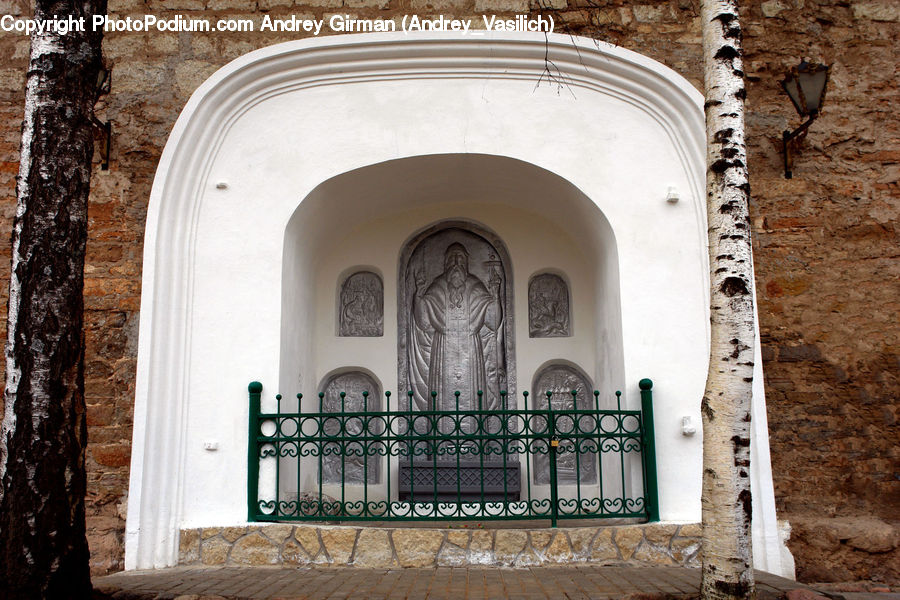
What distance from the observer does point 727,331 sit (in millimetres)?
3967

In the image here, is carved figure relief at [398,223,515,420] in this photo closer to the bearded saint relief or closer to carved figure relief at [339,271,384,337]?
the bearded saint relief

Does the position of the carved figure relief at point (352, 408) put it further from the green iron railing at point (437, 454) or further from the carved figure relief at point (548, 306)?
the carved figure relief at point (548, 306)

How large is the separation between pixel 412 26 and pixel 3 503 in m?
4.86

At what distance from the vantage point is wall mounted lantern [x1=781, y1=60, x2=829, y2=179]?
5996 millimetres

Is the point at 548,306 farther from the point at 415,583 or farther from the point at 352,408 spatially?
the point at 415,583

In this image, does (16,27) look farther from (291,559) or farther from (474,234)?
(291,559)

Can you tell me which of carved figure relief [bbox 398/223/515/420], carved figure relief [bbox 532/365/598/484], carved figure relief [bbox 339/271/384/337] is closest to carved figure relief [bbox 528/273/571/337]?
carved figure relief [bbox 398/223/515/420]

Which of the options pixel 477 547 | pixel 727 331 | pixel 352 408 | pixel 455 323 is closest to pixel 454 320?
pixel 455 323

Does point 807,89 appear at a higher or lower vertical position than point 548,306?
higher

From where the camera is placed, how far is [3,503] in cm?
389

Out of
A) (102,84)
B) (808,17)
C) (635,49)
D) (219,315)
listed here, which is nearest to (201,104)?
(102,84)

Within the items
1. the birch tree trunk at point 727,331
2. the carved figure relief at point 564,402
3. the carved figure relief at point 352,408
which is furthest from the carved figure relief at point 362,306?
the birch tree trunk at point 727,331

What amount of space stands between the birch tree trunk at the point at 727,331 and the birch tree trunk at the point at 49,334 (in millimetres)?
3296

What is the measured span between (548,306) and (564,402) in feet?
3.26
